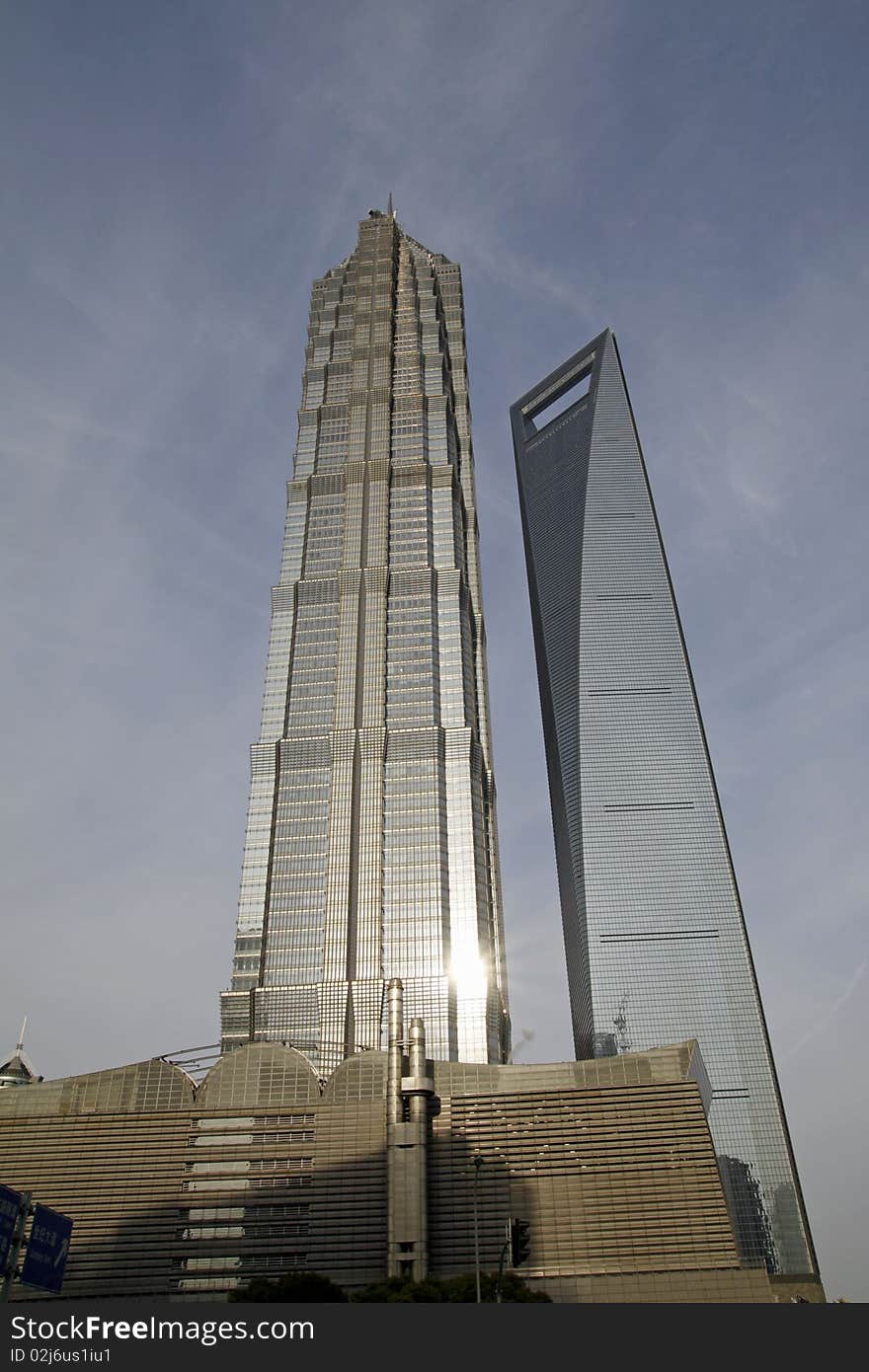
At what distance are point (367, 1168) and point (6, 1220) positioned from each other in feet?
237

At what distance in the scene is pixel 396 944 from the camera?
16425 centimetres

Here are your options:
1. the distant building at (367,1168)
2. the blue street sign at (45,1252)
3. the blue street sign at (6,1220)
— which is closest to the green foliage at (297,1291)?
the distant building at (367,1168)

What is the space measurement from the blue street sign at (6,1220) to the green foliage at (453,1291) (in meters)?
37.1

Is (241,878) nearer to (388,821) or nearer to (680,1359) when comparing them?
(388,821)

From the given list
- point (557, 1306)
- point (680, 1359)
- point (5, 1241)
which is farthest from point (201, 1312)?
point (5, 1241)

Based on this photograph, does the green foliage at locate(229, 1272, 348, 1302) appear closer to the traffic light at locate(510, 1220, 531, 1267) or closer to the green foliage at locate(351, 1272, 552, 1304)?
the green foliage at locate(351, 1272, 552, 1304)

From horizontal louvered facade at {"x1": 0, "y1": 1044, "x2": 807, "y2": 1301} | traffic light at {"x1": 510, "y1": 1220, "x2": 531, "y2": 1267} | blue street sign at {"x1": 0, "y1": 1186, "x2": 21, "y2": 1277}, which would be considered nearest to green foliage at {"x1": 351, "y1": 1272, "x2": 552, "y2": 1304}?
horizontal louvered facade at {"x1": 0, "y1": 1044, "x2": 807, "y2": 1301}

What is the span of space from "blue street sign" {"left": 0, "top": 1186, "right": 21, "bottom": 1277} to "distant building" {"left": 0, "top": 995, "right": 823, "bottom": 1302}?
219 ft

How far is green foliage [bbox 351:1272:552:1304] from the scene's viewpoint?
241 ft

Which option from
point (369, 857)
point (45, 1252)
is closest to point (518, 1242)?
point (45, 1252)

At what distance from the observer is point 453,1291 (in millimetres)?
75750

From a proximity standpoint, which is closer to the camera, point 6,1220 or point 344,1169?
point 6,1220

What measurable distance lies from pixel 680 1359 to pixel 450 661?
167 m

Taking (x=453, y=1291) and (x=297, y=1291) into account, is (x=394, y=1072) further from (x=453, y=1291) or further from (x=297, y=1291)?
(x=453, y=1291)
